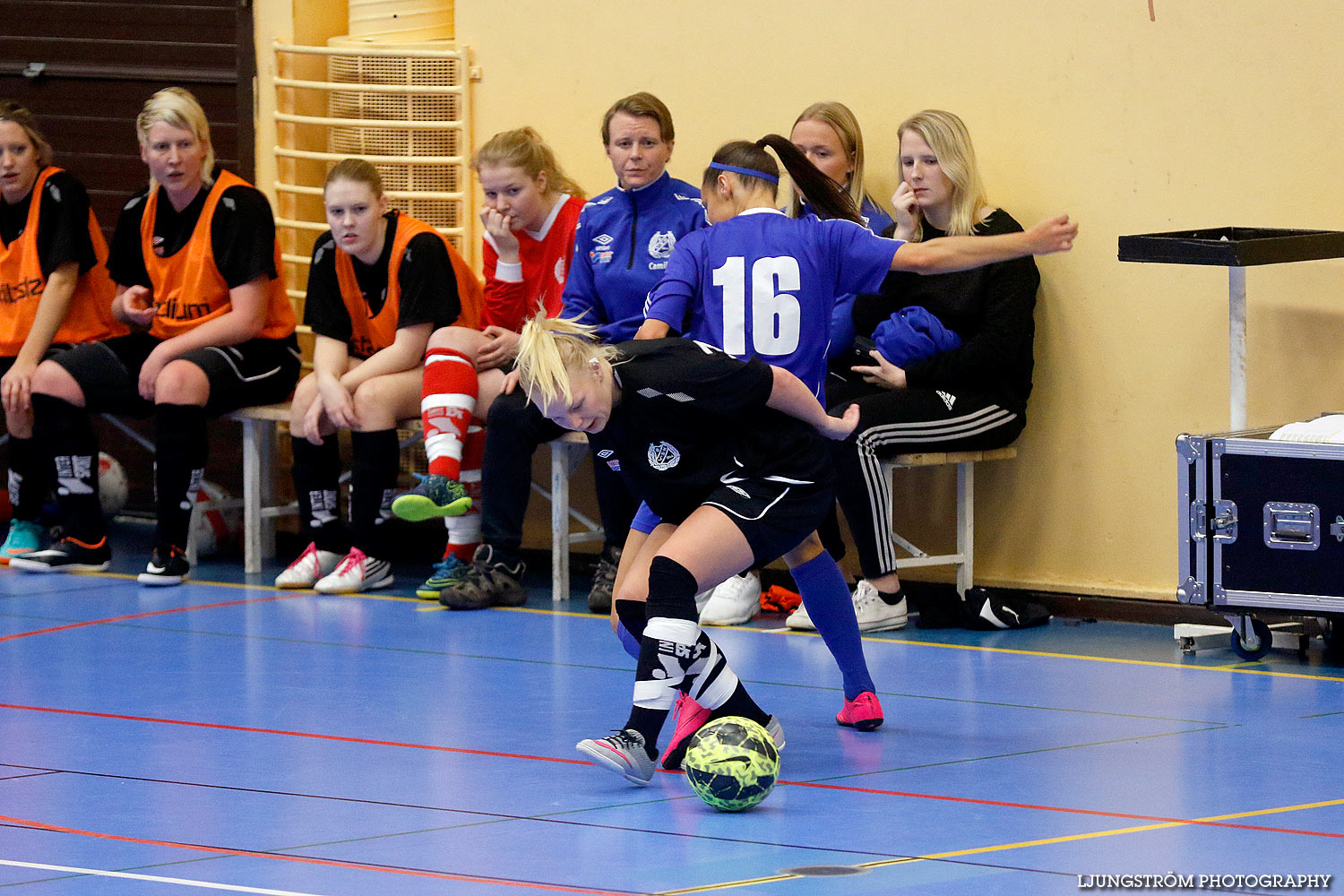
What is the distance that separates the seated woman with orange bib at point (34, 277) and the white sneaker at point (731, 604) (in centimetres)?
304

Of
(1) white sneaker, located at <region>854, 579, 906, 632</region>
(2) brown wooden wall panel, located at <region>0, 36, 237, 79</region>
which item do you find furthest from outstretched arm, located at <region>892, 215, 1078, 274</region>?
(2) brown wooden wall panel, located at <region>0, 36, 237, 79</region>

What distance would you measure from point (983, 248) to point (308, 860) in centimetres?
229

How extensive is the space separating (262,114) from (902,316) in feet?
11.1

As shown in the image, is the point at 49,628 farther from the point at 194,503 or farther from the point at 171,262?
the point at 171,262

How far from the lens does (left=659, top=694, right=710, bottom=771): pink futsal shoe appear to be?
14.4 feet

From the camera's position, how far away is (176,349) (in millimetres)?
7238

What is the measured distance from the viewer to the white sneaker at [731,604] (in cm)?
641

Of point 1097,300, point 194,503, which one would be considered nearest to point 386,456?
point 194,503

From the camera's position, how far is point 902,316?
6406 millimetres

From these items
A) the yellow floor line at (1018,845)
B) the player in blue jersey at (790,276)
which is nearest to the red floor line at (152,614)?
the player in blue jersey at (790,276)

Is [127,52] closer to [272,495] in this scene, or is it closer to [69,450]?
[69,450]

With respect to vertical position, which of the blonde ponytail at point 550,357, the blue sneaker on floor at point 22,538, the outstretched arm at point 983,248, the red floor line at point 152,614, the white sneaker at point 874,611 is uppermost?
the outstretched arm at point 983,248

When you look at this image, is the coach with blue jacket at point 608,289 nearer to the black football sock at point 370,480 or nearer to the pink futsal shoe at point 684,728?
the black football sock at point 370,480

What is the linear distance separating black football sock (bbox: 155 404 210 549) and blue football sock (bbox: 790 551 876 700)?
3.31m
